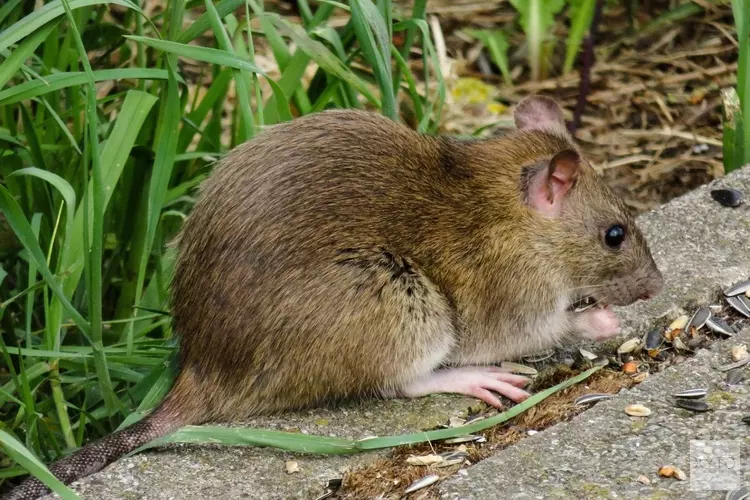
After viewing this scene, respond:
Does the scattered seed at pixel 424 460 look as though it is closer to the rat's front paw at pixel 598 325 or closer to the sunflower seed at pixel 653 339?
the rat's front paw at pixel 598 325

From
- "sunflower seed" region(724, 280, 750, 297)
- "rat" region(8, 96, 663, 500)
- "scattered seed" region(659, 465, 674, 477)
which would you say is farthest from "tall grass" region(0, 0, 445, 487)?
"scattered seed" region(659, 465, 674, 477)

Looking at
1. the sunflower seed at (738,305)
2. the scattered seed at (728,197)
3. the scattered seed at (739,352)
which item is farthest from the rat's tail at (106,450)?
the scattered seed at (728,197)

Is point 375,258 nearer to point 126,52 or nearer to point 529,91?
point 126,52

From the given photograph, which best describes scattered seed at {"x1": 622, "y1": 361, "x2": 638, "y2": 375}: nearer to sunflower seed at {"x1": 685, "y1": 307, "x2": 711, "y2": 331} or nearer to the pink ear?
sunflower seed at {"x1": 685, "y1": 307, "x2": 711, "y2": 331}

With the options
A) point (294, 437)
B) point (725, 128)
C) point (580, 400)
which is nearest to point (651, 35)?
point (725, 128)

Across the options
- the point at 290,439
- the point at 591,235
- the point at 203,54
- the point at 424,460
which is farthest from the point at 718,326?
the point at 203,54

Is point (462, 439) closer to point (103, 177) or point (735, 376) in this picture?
point (735, 376)

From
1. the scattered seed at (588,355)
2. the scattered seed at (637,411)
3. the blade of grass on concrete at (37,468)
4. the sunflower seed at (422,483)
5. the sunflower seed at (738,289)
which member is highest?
the blade of grass on concrete at (37,468)
